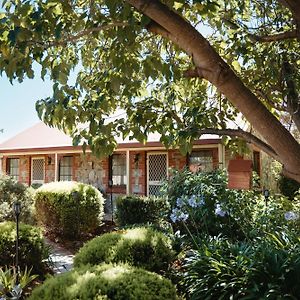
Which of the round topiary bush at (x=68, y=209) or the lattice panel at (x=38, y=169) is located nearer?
the round topiary bush at (x=68, y=209)

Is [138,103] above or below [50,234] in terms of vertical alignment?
above

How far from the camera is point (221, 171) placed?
27.9 feet

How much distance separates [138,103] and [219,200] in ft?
13.5

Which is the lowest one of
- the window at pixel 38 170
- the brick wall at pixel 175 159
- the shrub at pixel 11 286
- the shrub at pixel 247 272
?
the shrub at pixel 11 286

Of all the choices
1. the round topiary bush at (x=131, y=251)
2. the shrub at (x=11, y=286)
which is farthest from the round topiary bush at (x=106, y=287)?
the round topiary bush at (x=131, y=251)

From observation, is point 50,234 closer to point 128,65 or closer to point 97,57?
point 97,57

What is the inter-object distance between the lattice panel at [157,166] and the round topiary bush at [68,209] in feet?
13.5

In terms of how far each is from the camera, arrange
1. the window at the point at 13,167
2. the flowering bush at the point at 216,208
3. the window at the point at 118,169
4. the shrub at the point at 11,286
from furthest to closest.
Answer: the window at the point at 13,167 → the window at the point at 118,169 → the flowering bush at the point at 216,208 → the shrub at the point at 11,286

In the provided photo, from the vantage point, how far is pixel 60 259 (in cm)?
819

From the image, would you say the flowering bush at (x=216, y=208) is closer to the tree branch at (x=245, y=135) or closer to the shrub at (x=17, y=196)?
the tree branch at (x=245, y=135)

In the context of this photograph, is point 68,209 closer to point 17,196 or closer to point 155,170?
point 17,196

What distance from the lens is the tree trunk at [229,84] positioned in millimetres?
2693

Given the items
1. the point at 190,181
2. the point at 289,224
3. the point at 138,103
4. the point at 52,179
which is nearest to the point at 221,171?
the point at 190,181

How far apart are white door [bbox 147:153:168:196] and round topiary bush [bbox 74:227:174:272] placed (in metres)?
9.02
